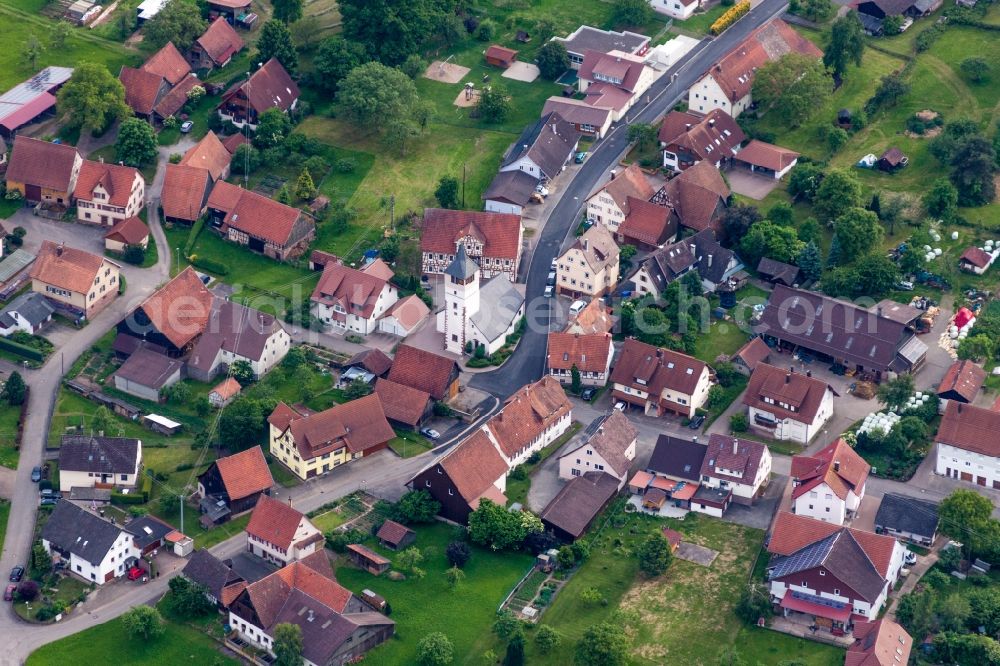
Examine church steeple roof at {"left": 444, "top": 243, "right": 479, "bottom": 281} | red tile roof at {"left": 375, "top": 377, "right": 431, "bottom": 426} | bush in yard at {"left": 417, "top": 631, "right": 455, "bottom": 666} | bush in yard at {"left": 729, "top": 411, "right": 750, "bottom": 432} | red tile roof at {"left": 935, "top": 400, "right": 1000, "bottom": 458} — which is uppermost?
church steeple roof at {"left": 444, "top": 243, "right": 479, "bottom": 281}

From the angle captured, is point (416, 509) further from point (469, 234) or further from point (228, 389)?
point (469, 234)

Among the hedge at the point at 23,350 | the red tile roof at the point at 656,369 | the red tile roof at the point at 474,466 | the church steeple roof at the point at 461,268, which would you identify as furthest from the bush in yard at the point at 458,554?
the hedge at the point at 23,350

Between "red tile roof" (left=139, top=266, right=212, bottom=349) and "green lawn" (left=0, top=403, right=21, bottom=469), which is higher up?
"red tile roof" (left=139, top=266, right=212, bottom=349)

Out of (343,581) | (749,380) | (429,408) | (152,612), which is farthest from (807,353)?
(152,612)

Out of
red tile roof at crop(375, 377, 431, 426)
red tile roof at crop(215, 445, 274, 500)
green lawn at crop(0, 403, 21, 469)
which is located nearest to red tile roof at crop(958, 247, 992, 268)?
red tile roof at crop(375, 377, 431, 426)

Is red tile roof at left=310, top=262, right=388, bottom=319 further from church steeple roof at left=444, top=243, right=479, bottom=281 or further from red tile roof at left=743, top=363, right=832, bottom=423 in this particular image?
red tile roof at left=743, top=363, right=832, bottom=423

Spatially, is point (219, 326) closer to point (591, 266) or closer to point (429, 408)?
point (429, 408)
